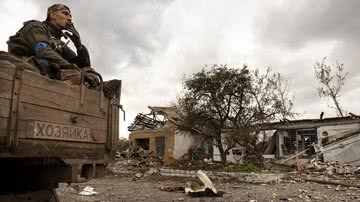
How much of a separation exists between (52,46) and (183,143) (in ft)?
80.6

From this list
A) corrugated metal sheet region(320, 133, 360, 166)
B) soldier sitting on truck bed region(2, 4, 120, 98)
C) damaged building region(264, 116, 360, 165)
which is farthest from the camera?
damaged building region(264, 116, 360, 165)

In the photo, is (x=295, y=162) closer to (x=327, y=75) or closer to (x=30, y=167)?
(x=327, y=75)

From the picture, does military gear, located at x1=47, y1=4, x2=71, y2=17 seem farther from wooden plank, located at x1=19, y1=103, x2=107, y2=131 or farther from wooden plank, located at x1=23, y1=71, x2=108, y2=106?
wooden plank, located at x1=19, y1=103, x2=107, y2=131

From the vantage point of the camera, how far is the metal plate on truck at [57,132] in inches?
97.7

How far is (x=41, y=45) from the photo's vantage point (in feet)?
10.2

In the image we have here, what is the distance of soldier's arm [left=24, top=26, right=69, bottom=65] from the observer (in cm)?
306

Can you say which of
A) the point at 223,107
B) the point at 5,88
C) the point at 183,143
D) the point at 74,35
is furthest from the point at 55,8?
the point at 183,143

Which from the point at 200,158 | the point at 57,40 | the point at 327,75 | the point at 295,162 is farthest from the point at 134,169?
the point at 327,75

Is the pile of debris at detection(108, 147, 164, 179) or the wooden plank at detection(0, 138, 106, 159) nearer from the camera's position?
the wooden plank at detection(0, 138, 106, 159)

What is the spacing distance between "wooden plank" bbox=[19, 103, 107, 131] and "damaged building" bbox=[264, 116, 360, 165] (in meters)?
17.3

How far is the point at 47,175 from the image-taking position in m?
3.22

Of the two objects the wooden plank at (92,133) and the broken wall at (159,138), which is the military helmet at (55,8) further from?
the broken wall at (159,138)

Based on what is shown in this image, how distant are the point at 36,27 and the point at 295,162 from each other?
67.8 feet

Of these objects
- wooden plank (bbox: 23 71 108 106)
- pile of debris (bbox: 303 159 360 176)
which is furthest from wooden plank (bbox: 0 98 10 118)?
pile of debris (bbox: 303 159 360 176)
